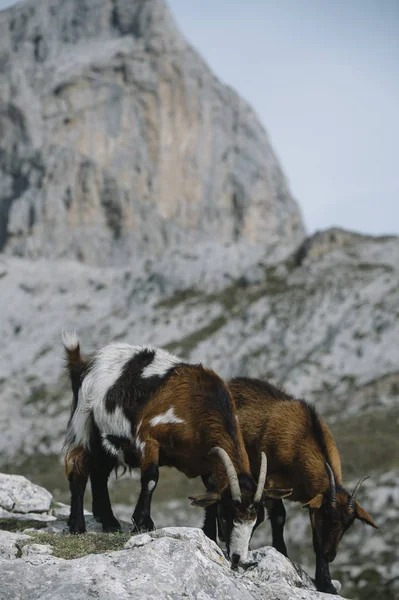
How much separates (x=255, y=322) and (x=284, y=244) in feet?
49.6

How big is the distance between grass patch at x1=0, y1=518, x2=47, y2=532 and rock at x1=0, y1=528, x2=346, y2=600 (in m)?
2.27

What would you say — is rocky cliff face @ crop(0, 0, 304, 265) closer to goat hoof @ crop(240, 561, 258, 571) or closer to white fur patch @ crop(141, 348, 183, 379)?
white fur patch @ crop(141, 348, 183, 379)

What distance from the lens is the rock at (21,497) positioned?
487 inches

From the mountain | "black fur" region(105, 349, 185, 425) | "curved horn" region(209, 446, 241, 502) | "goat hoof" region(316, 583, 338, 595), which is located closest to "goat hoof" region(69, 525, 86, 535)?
"black fur" region(105, 349, 185, 425)

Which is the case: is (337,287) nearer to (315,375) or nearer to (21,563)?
(315,375)

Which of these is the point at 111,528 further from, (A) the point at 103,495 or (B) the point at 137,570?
(B) the point at 137,570

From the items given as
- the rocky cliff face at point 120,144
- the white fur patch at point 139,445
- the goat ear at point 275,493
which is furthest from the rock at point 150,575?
the rocky cliff face at point 120,144

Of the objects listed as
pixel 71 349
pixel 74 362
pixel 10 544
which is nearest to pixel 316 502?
pixel 10 544

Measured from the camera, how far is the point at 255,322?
59531 millimetres

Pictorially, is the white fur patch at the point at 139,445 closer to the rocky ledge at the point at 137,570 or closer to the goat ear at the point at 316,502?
the rocky ledge at the point at 137,570

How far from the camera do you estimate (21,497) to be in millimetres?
12602

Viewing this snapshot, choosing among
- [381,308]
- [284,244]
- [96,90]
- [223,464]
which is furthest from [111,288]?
[223,464]

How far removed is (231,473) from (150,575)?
189 cm

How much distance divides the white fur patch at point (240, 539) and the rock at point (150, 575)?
0.22 metres
